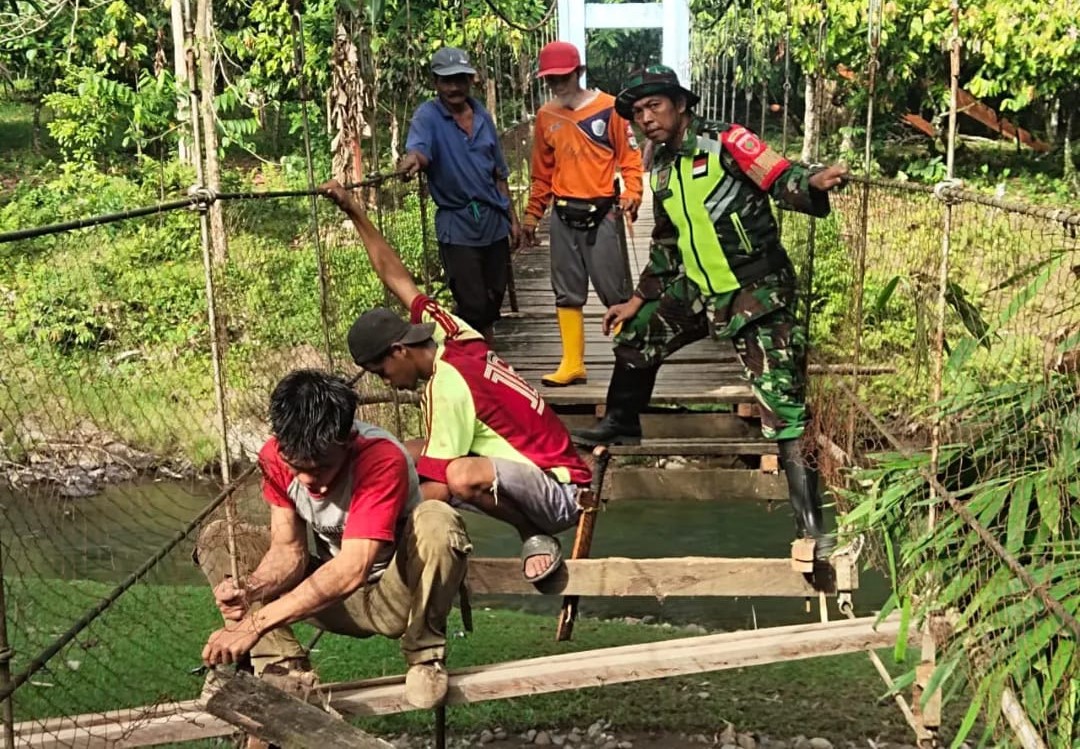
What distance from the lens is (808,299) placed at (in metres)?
3.57

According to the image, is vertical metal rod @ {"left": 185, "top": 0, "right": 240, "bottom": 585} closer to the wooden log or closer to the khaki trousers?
the khaki trousers

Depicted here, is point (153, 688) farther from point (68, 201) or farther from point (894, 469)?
point (68, 201)

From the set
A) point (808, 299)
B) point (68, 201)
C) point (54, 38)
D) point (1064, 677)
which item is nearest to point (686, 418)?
point (808, 299)

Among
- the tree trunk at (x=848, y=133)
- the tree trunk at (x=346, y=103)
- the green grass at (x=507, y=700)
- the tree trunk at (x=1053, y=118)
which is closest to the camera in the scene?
the green grass at (x=507, y=700)

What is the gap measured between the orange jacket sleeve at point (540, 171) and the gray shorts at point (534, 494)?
60.5 inches

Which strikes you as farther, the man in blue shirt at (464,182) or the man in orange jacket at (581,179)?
the man in orange jacket at (581,179)

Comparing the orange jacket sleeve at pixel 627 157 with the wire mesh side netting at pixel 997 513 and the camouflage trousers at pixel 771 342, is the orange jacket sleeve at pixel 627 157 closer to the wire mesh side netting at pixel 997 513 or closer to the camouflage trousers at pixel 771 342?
the camouflage trousers at pixel 771 342

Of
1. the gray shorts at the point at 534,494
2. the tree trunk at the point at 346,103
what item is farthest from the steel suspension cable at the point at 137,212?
the tree trunk at the point at 346,103

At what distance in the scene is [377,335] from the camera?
2.78 m

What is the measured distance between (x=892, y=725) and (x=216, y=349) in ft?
8.99

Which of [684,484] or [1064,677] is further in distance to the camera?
[684,484]

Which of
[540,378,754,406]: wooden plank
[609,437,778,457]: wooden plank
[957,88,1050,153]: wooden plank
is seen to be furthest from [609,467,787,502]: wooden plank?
[957,88,1050,153]: wooden plank

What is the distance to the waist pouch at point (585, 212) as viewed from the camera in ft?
13.7

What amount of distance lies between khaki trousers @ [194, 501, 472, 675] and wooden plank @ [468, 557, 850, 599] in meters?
0.44
